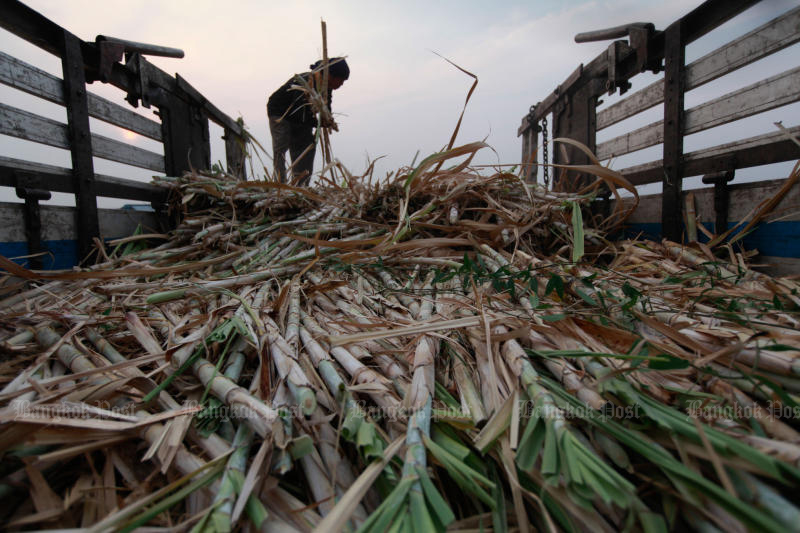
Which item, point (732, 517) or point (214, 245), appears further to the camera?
point (214, 245)

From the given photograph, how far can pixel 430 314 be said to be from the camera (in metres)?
1.20

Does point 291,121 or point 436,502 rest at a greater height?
point 291,121

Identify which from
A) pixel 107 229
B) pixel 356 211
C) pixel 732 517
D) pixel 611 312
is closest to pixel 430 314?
pixel 611 312

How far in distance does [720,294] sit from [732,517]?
94 cm

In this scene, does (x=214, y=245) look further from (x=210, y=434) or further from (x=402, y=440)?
(x=402, y=440)

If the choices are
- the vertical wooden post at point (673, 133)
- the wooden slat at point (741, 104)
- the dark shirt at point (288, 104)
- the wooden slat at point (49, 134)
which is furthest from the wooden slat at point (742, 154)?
the dark shirt at point (288, 104)

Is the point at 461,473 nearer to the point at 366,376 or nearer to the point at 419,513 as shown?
the point at 419,513

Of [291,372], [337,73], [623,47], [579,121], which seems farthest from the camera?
[337,73]

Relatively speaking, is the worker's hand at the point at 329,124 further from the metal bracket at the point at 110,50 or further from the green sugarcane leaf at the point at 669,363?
the green sugarcane leaf at the point at 669,363

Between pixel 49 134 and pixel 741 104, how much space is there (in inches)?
172

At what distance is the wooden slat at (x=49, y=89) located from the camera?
1.92 meters

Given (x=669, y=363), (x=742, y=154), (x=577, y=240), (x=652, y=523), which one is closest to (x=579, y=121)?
(x=742, y=154)

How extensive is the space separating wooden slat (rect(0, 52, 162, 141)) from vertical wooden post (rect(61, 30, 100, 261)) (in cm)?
7

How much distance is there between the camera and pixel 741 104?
2229mm
